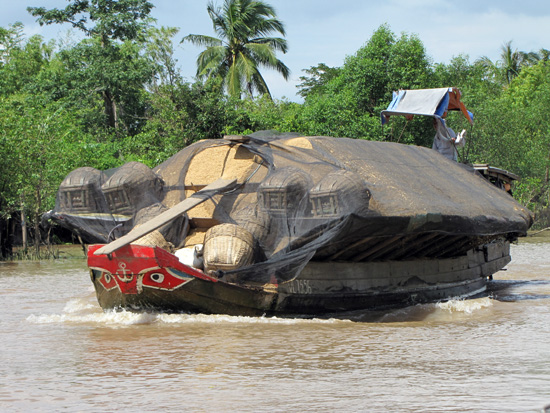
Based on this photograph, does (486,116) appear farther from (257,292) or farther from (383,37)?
(257,292)

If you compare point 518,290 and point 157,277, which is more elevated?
point 157,277

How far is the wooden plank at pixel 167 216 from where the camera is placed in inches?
307

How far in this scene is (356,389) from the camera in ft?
17.6

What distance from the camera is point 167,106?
2220 centimetres

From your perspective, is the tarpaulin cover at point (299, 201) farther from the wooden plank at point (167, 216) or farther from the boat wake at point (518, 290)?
the boat wake at point (518, 290)

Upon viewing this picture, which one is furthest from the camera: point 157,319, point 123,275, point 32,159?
point 32,159

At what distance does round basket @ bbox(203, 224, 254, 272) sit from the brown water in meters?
0.69

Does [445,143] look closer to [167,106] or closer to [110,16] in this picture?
[167,106]

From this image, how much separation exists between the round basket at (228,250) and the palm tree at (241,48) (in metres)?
22.0

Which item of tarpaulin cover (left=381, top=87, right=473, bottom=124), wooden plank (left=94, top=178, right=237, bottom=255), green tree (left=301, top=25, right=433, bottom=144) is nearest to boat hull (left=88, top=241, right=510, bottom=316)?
wooden plank (left=94, top=178, right=237, bottom=255)

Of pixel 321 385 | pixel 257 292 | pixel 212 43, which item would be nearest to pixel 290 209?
pixel 257 292

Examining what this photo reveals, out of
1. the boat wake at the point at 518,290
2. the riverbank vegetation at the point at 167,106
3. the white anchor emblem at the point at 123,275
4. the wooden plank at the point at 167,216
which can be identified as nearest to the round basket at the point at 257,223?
the wooden plank at the point at 167,216

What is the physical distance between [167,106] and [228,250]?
14.8 meters

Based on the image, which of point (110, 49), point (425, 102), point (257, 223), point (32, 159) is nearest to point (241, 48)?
point (110, 49)
